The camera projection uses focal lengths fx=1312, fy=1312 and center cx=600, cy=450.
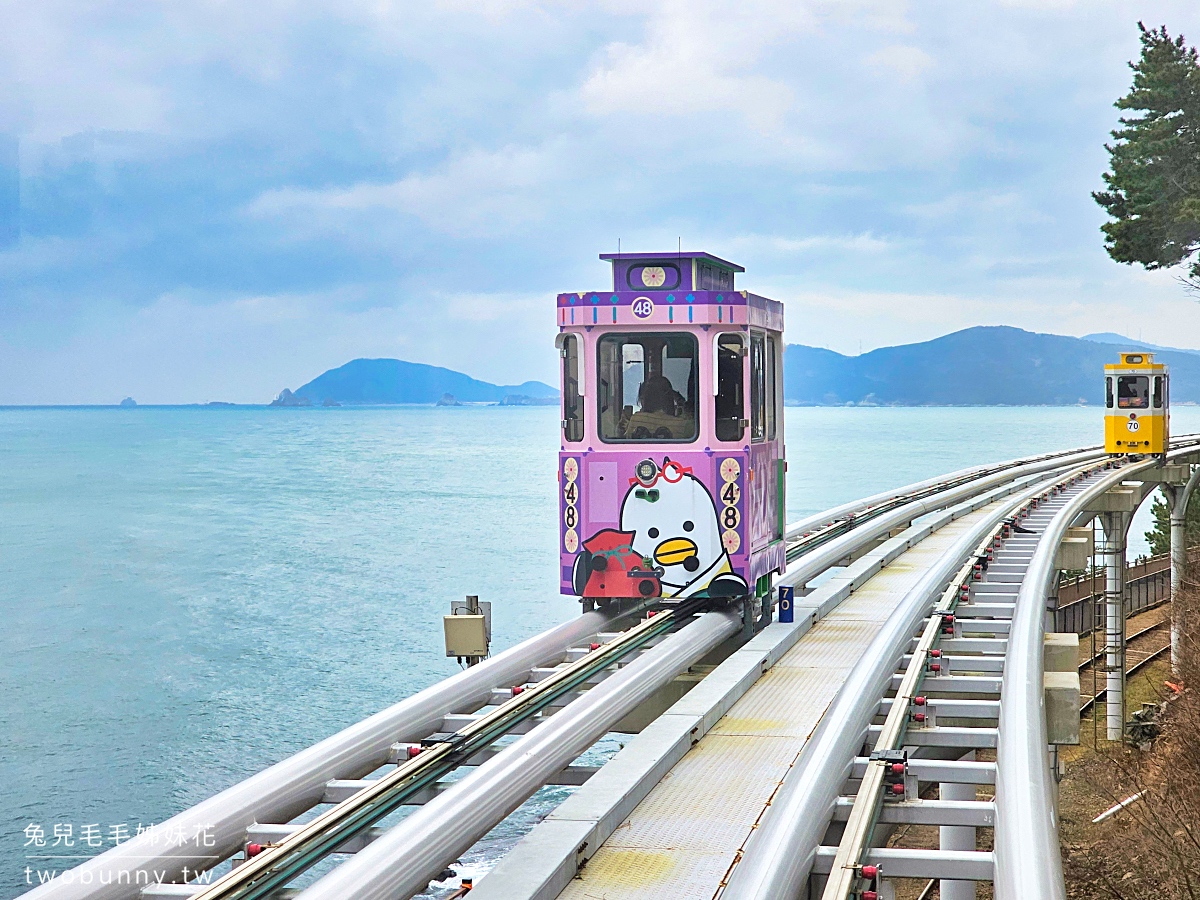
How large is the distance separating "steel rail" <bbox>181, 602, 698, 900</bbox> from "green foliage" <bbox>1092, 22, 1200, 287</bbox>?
3361cm

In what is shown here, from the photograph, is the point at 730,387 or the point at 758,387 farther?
the point at 758,387

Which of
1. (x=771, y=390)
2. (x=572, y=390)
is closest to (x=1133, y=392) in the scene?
(x=771, y=390)

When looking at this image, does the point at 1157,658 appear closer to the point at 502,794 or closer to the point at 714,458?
the point at 714,458

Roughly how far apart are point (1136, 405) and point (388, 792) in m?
36.7

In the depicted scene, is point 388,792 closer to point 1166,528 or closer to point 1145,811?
point 1145,811

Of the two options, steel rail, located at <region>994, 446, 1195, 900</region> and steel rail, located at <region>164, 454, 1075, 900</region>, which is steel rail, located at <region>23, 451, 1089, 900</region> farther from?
steel rail, located at <region>994, 446, 1195, 900</region>

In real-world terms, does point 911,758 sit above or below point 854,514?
below

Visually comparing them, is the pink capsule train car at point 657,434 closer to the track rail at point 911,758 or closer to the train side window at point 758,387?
the train side window at point 758,387

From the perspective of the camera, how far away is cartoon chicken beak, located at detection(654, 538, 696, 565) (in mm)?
11336

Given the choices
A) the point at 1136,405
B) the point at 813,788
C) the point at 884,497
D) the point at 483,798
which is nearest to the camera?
the point at 483,798

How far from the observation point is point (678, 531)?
11336 mm

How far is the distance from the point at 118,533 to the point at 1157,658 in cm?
6172

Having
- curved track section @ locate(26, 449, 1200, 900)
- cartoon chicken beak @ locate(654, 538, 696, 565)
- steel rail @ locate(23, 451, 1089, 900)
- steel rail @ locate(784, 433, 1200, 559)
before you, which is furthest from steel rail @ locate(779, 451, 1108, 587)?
steel rail @ locate(23, 451, 1089, 900)

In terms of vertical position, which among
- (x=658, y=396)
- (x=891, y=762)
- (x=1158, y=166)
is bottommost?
(x=891, y=762)
